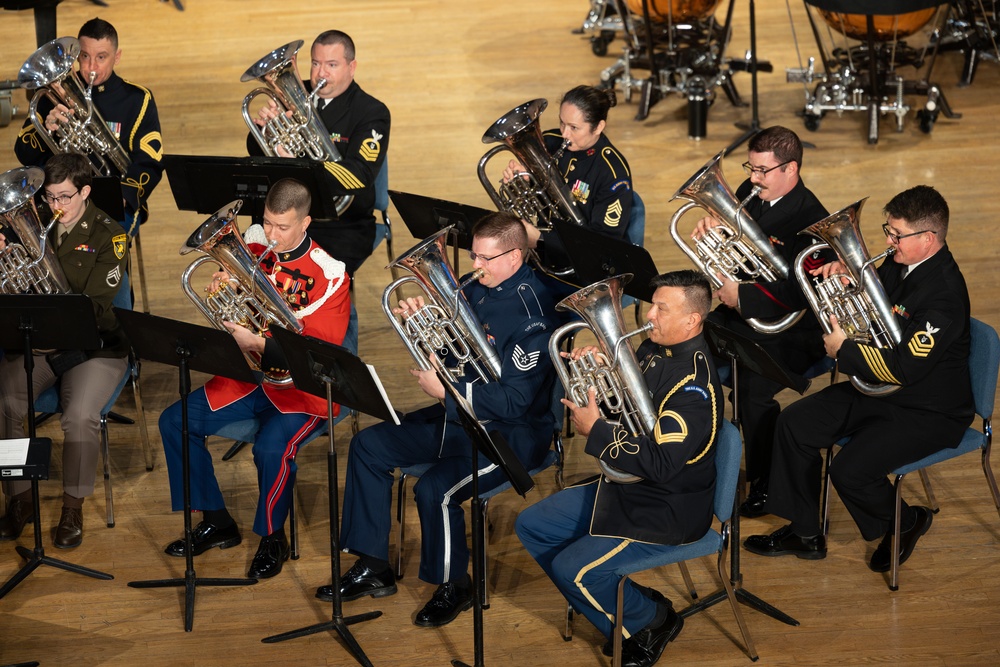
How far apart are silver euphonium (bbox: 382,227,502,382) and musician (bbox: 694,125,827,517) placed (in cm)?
108

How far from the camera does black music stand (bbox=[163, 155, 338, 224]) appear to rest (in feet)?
16.3

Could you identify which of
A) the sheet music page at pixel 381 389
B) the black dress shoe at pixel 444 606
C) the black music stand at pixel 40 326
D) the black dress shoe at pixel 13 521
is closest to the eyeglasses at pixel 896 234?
the sheet music page at pixel 381 389

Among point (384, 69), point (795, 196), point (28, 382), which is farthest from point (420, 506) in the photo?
point (384, 69)

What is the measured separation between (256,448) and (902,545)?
2407 millimetres

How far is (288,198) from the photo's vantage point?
15.3ft

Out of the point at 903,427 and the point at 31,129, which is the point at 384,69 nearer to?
the point at 31,129

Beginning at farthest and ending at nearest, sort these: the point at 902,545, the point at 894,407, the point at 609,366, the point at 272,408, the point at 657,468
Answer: the point at 272,408
the point at 902,545
the point at 894,407
the point at 609,366
the point at 657,468

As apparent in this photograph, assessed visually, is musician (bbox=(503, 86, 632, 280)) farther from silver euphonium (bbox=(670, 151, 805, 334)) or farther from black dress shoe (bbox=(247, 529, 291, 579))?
black dress shoe (bbox=(247, 529, 291, 579))

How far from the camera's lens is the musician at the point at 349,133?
560 centimetres

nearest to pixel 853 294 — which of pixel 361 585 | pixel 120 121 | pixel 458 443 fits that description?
pixel 458 443

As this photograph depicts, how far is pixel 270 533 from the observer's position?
14.7ft

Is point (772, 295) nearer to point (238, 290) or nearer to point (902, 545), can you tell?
point (902, 545)

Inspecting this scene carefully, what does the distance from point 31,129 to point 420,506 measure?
3012mm

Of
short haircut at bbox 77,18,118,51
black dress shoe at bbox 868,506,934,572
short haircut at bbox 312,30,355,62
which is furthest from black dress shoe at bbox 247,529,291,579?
short haircut at bbox 77,18,118,51
